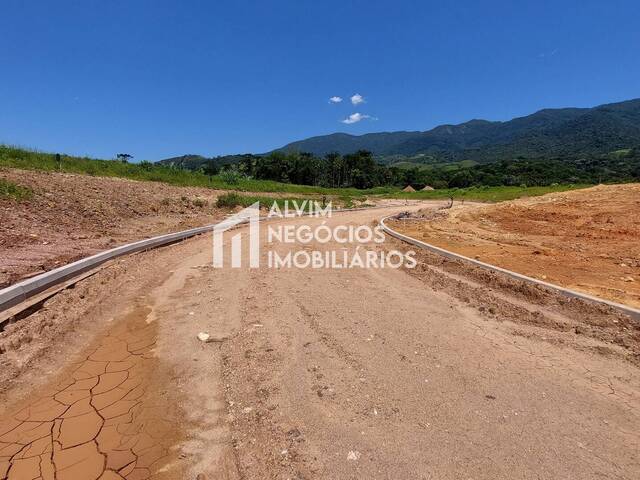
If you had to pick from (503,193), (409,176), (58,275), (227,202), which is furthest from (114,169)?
(409,176)

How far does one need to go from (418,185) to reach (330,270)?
82.0 metres

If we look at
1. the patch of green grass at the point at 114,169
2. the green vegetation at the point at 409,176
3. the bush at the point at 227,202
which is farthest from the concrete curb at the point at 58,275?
the green vegetation at the point at 409,176

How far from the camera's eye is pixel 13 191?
413 inches

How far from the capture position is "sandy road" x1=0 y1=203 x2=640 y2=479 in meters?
2.79

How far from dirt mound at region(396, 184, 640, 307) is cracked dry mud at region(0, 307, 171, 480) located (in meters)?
6.63

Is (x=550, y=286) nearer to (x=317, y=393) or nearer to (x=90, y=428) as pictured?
(x=317, y=393)

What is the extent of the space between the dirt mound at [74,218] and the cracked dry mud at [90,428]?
324 cm

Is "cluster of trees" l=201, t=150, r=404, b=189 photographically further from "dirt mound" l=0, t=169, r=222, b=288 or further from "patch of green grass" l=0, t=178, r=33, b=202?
"patch of green grass" l=0, t=178, r=33, b=202

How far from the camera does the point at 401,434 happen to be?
3051 millimetres

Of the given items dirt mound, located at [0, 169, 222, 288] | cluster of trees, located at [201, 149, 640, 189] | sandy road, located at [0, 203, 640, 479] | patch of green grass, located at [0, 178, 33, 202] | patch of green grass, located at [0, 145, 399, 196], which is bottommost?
sandy road, located at [0, 203, 640, 479]

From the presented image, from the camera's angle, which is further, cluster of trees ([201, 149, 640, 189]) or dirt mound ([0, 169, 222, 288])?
cluster of trees ([201, 149, 640, 189])

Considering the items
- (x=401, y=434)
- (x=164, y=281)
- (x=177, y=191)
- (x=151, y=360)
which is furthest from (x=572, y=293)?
(x=177, y=191)

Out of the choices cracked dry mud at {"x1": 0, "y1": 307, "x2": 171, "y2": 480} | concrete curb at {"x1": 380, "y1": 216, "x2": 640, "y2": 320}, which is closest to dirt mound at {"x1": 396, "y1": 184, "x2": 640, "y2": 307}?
concrete curb at {"x1": 380, "y1": 216, "x2": 640, "y2": 320}

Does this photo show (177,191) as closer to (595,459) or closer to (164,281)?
(164,281)
